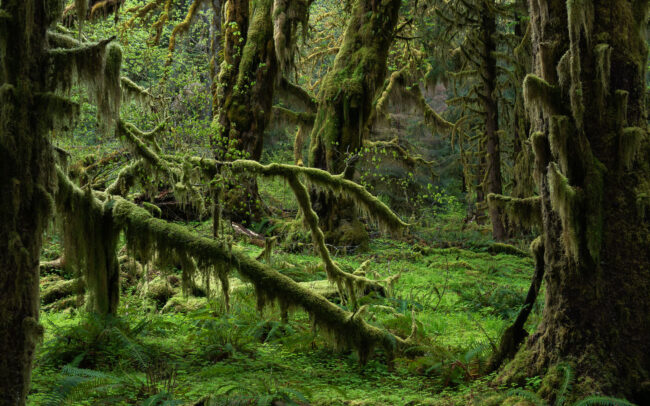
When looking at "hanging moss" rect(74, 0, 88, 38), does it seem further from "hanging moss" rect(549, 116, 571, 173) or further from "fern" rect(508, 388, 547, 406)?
"fern" rect(508, 388, 547, 406)

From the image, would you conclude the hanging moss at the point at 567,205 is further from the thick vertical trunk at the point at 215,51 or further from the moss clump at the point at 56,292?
the thick vertical trunk at the point at 215,51

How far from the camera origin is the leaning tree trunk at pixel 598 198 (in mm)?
3988

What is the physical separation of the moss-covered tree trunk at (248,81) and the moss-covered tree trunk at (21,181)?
31.8 ft

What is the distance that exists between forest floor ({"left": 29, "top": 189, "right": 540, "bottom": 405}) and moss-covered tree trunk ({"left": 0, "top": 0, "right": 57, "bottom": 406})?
Answer: 1.92ft

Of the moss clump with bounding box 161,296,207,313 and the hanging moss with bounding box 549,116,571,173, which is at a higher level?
the hanging moss with bounding box 549,116,571,173

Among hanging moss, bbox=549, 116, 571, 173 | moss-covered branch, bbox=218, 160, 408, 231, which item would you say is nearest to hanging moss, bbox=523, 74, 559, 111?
hanging moss, bbox=549, 116, 571, 173

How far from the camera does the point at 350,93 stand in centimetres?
1295

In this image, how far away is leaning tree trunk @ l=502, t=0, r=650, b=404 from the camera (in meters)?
3.99

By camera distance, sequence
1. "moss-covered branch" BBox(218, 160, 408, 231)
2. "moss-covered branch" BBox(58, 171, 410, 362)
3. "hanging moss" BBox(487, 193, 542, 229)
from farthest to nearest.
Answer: "moss-covered branch" BBox(218, 160, 408, 231) < "moss-covered branch" BBox(58, 171, 410, 362) < "hanging moss" BBox(487, 193, 542, 229)

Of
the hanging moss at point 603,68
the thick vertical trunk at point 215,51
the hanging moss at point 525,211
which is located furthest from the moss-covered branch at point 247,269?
the thick vertical trunk at point 215,51

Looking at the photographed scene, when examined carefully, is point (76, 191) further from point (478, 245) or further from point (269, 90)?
point (478, 245)

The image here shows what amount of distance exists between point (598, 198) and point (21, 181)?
16.1ft

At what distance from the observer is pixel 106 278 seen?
622cm

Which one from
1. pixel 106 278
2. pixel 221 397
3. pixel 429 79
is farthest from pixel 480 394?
pixel 429 79
